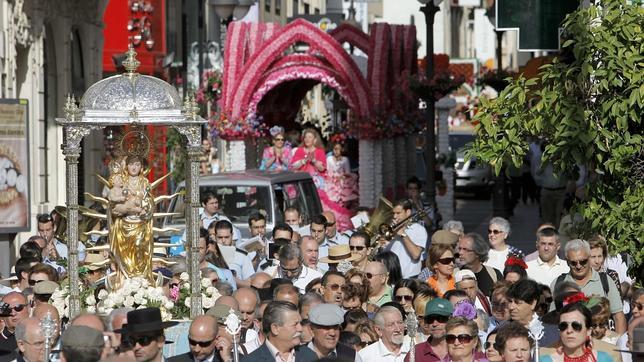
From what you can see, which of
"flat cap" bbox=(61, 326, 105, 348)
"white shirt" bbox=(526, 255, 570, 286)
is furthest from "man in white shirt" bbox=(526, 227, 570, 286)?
"flat cap" bbox=(61, 326, 105, 348)

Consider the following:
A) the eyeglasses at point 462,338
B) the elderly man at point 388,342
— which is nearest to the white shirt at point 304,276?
the elderly man at point 388,342

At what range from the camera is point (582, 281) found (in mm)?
14703

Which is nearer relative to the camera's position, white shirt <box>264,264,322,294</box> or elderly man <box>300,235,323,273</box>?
white shirt <box>264,264,322,294</box>

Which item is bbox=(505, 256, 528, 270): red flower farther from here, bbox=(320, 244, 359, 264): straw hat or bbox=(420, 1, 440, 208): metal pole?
bbox=(420, 1, 440, 208): metal pole

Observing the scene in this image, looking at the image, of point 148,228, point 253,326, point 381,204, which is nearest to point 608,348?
point 253,326

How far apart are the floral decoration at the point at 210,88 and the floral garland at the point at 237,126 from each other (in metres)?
2.40

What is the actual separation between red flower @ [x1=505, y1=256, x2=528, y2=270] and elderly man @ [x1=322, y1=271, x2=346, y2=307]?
5.40 ft

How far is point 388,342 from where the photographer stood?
41.2 ft

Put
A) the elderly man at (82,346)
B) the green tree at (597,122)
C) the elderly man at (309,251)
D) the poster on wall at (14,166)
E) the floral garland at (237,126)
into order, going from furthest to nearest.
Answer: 1. the floral garland at (237,126)
2. the poster on wall at (14,166)
3. the elderly man at (309,251)
4. the green tree at (597,122)
5. the elderly man at (82,346)

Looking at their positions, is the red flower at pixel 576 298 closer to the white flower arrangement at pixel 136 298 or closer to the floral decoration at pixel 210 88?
the white flower arrangement at pixel 136 298

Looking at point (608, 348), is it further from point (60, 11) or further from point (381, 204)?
point (60, 11)

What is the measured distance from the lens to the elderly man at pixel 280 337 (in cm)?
1153

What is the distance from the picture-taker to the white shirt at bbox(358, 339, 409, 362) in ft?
40.9

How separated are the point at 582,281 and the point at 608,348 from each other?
3.20 meters
